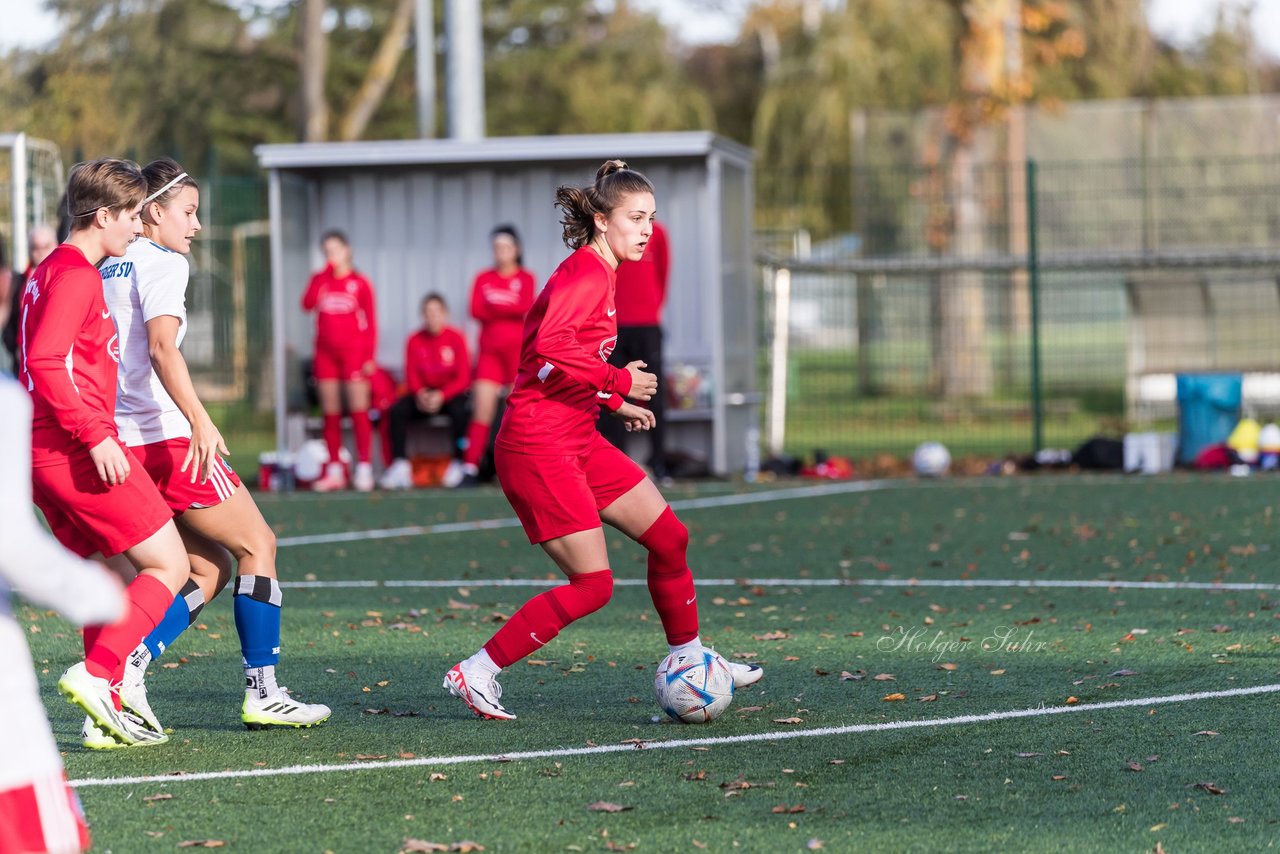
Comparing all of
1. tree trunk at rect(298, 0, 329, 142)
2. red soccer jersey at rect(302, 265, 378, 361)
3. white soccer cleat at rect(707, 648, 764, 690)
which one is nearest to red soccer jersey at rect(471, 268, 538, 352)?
red soccer jersey at rect(302, 265, 378, 361)

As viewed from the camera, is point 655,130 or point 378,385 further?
point 655,130

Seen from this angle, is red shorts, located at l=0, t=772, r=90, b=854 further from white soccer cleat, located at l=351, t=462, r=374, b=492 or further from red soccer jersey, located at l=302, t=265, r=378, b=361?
white soccer cleat, located at l=351, t=462, r=374, b=492

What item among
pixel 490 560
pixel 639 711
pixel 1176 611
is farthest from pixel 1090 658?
pixel 490 560

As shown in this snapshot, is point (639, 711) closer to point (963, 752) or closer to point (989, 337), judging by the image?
point (963, 752)

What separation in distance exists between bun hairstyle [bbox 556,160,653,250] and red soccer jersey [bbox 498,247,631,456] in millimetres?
79

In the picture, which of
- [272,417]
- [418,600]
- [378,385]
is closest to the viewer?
[418,600]

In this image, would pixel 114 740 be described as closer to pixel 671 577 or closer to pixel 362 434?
pixel 671 577

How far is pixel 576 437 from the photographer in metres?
5.88

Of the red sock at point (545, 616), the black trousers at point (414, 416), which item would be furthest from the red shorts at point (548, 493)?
the black trousers at point (414, 416)

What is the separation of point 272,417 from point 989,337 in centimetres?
964

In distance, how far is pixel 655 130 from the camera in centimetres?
3359

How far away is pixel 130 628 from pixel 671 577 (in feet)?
5.74

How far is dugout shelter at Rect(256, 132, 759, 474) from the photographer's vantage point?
15953mm

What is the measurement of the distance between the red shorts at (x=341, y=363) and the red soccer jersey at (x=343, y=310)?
3 cm
